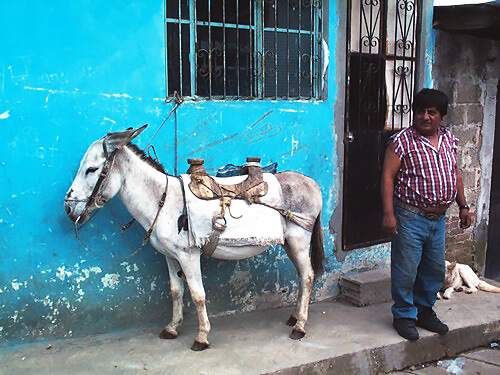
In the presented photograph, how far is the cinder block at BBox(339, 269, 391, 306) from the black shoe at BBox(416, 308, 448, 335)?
610mm

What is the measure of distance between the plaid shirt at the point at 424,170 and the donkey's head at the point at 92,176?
2.01m

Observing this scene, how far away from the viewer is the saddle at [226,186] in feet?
12.9

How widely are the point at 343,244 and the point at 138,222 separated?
7.13ft

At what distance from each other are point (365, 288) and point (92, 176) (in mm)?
2808

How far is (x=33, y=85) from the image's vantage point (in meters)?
3.81

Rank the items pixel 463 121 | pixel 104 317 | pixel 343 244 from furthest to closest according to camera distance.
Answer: pixel 463 121 < pixel 343 244 < pixel 104 317

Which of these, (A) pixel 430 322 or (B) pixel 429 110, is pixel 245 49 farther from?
(A) pixel 430 322

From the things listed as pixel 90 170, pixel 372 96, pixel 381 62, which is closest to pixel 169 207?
pixel 90 170

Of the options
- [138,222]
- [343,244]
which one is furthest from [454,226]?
[138,222]

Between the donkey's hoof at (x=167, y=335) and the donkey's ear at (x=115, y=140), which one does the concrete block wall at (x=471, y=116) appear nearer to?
the donkey's hoof at (x=167, y=335)

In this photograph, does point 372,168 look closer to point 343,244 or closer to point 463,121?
point 343,244

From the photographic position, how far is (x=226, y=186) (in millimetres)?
4031

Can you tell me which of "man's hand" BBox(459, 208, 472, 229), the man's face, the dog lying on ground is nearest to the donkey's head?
the man's face

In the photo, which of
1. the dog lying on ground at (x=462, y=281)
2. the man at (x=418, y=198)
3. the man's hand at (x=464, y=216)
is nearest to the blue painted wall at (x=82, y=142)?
the man at (x=418, y=198)
